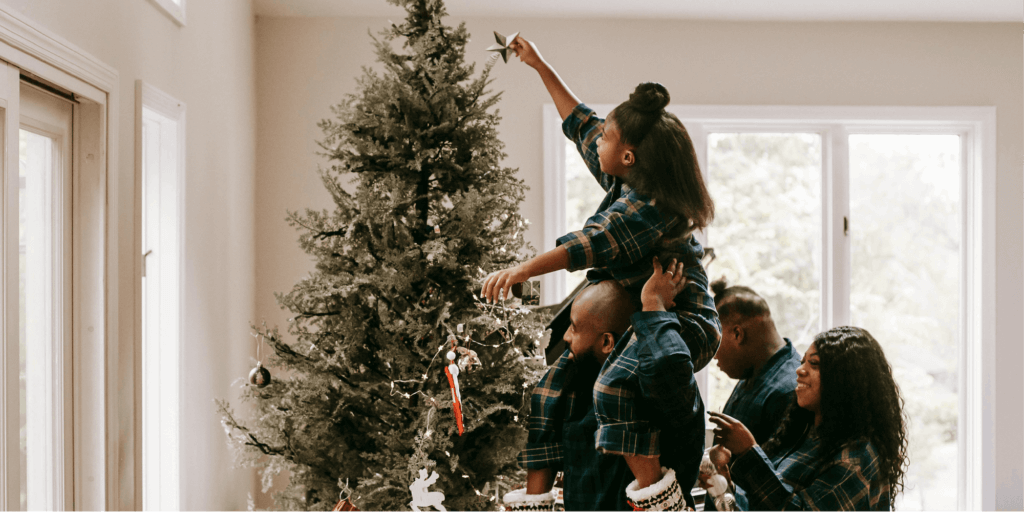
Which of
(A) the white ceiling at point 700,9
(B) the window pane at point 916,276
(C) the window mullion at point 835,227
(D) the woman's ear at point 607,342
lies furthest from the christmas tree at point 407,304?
(B) the window pane at point 916,276

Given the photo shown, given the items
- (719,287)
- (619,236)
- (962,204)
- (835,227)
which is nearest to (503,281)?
(619,236)

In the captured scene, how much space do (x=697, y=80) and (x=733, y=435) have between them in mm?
2353

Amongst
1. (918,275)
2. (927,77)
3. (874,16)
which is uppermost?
(874,16)

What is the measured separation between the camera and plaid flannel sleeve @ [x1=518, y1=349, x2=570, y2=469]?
1.31 metres

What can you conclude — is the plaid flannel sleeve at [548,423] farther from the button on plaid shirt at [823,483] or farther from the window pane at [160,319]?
the window pane at [160,319]

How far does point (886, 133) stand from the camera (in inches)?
144

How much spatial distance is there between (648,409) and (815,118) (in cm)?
285

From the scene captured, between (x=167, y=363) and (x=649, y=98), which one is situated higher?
(x=649, y=98)

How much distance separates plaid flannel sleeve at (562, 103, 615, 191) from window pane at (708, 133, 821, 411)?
7.68 feet

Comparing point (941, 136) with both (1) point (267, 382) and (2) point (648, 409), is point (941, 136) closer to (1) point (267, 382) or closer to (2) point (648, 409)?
(2) point (648, 409)

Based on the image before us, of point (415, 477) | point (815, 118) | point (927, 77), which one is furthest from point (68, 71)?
point (927, 77)

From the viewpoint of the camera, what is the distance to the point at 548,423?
1.33 m

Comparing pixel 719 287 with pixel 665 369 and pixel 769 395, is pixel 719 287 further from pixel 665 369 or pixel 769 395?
pixel 665 369

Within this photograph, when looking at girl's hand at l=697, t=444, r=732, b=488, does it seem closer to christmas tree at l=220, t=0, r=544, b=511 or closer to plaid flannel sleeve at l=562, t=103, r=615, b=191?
christmas tree at l=220, t=0, r=544, b=511
